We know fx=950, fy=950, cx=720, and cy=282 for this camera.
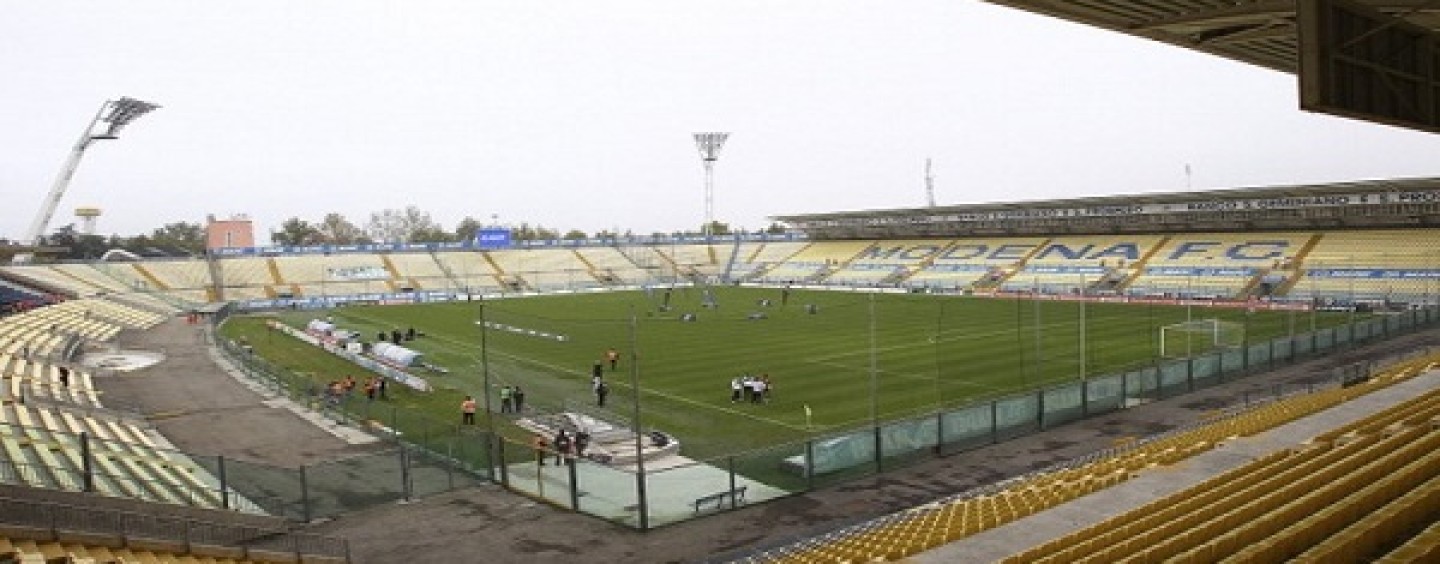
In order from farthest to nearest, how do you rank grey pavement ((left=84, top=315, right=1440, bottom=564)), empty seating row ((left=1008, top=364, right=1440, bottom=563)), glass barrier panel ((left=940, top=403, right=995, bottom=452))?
glass barrier panel ((left=940, top=403, right=995, bottom=452)) → grey pavement ((left=84, top=315, right=1440, bottom=564)) → empty seating row ((left=1008, top=364, right=1440, bottom=563))

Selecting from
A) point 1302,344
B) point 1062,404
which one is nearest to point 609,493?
point 1062,404

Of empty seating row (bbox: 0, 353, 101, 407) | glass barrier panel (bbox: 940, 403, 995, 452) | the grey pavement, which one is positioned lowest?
the grey pavement

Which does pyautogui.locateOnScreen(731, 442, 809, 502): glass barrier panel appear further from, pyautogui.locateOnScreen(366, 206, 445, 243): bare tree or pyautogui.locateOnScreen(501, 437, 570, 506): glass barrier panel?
pyautogui.locateOnScreen(366, 206, 445, 243): bare tree

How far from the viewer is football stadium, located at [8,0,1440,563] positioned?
10891mm

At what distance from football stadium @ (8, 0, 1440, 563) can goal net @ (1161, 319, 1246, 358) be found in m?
0.30

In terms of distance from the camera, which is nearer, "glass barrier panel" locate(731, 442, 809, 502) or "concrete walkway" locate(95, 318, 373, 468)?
"glass barrier panel" locate(731, 442, 809, 502)

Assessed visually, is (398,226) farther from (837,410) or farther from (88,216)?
(837,410)

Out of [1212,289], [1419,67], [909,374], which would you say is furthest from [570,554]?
[1212,289]

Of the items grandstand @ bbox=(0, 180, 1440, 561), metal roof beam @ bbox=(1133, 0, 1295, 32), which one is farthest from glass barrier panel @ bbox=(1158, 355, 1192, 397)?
metal roof beam @ bbox=(1133, 0, 1295, 32)

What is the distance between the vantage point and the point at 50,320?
39625mm

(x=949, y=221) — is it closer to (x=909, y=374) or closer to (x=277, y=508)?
(x=909, y=374)

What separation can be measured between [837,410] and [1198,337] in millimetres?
19391

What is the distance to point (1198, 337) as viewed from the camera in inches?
1491

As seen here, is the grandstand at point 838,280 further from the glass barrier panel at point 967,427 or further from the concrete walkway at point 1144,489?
the concrete walkway at point 1144,489
